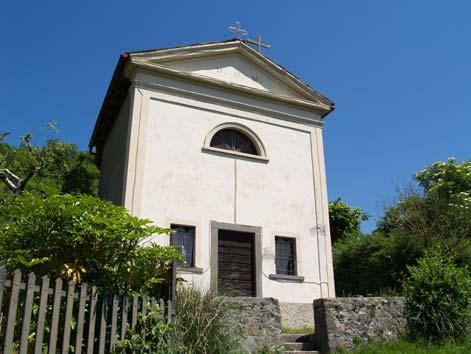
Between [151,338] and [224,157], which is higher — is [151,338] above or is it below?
below

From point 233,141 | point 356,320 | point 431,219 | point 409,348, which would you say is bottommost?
point 409,348

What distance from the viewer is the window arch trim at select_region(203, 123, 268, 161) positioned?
12711mm

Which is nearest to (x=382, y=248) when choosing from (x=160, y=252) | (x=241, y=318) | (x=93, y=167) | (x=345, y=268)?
(x=345, y=268)

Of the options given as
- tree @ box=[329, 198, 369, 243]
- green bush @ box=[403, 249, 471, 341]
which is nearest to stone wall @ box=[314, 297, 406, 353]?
green bush @ box=[403, 249, 471, 341]

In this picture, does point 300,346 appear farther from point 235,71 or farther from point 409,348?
point 235,71

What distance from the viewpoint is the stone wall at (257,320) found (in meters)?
7.81

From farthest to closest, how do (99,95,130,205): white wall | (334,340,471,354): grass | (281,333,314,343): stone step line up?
(99,95,130,205): white wall, (281,333,314,343): stone step, (334,340,471,354): grass

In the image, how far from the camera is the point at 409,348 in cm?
791

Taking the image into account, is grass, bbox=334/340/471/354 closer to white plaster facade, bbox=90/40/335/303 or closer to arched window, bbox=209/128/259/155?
white plaster facade, bbox=90/40/335/303

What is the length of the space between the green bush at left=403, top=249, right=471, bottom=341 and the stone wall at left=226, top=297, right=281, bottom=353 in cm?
244

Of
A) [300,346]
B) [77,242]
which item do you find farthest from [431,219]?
[77,242]

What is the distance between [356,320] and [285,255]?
162 inches

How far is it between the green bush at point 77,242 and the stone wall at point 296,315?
17.8ft

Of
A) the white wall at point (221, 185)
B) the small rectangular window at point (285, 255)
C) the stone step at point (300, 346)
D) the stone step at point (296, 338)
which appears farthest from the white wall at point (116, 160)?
the stone step at point (300, 346)
